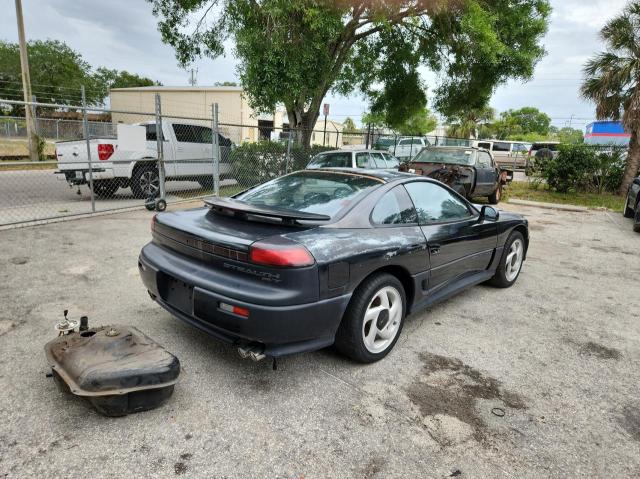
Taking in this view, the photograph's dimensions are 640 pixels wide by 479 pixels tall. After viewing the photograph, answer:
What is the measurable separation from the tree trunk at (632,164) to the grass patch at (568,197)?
428 millimetres

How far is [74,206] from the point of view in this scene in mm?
8906

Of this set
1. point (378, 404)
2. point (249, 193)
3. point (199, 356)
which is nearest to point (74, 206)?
point (249, 193)

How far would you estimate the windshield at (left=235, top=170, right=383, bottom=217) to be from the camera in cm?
327

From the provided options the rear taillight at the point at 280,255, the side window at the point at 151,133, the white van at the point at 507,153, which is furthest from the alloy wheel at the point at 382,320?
the white van at the point at 507,153

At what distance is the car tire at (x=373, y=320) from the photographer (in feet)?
9.57

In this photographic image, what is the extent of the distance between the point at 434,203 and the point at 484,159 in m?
8.40

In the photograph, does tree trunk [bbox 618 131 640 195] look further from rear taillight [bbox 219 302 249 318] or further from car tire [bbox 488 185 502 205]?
rear taillight [bbox 219 302 249 318]

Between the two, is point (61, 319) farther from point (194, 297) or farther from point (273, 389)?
point (273, 389)

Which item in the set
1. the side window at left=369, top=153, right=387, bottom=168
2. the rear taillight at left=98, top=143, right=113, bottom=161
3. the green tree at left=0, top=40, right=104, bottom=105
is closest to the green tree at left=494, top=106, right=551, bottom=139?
the green tree at left=0, top=40, right=104, bottom=105

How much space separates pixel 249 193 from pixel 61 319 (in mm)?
1925

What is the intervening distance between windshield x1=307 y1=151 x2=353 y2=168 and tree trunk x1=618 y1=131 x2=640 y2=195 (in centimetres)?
1001

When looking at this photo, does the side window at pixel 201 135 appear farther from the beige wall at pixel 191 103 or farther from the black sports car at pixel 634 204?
the beige wall at pixel 191 103

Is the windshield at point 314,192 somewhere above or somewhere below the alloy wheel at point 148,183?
above

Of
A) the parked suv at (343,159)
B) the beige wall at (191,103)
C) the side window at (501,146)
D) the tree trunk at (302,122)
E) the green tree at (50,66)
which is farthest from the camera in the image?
the green tree at (50,66)
